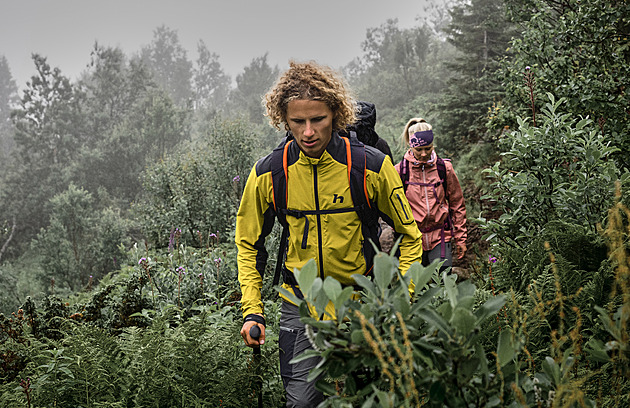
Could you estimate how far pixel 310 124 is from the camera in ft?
8.22

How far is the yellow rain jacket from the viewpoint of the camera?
2.47 m

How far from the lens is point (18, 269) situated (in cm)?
2995

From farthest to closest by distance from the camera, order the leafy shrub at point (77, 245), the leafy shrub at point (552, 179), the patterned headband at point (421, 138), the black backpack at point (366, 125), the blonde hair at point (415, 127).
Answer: the leafy shrub at point (77, 245)
the blonde hair at point (415, 127)
the patterned headband at point (421, 138)
the black backpack at point (366, 125)
the leafy shrub at point (552, 179)

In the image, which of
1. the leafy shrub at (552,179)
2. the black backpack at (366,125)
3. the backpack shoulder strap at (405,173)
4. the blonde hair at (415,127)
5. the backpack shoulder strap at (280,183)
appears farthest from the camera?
the backpack shoulder strap at (405,173)

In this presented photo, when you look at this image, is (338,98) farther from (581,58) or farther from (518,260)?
(581,58)

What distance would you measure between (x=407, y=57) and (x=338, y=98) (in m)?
39.3

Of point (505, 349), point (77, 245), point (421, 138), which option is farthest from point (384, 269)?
point (77, 245)

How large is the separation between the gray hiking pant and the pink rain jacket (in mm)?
2589

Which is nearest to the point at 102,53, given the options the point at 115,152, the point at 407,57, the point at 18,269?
the point at 115,152

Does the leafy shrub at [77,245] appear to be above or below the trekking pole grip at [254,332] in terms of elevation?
below

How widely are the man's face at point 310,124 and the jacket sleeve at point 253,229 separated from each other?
316mm

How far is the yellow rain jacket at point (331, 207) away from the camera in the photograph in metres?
2.47

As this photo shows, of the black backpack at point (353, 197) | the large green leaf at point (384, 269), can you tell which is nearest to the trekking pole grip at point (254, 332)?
the black backpack at point (353, 197)

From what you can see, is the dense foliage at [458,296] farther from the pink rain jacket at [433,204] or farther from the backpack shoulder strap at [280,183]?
the backpack shoulder strap at [280,183]
